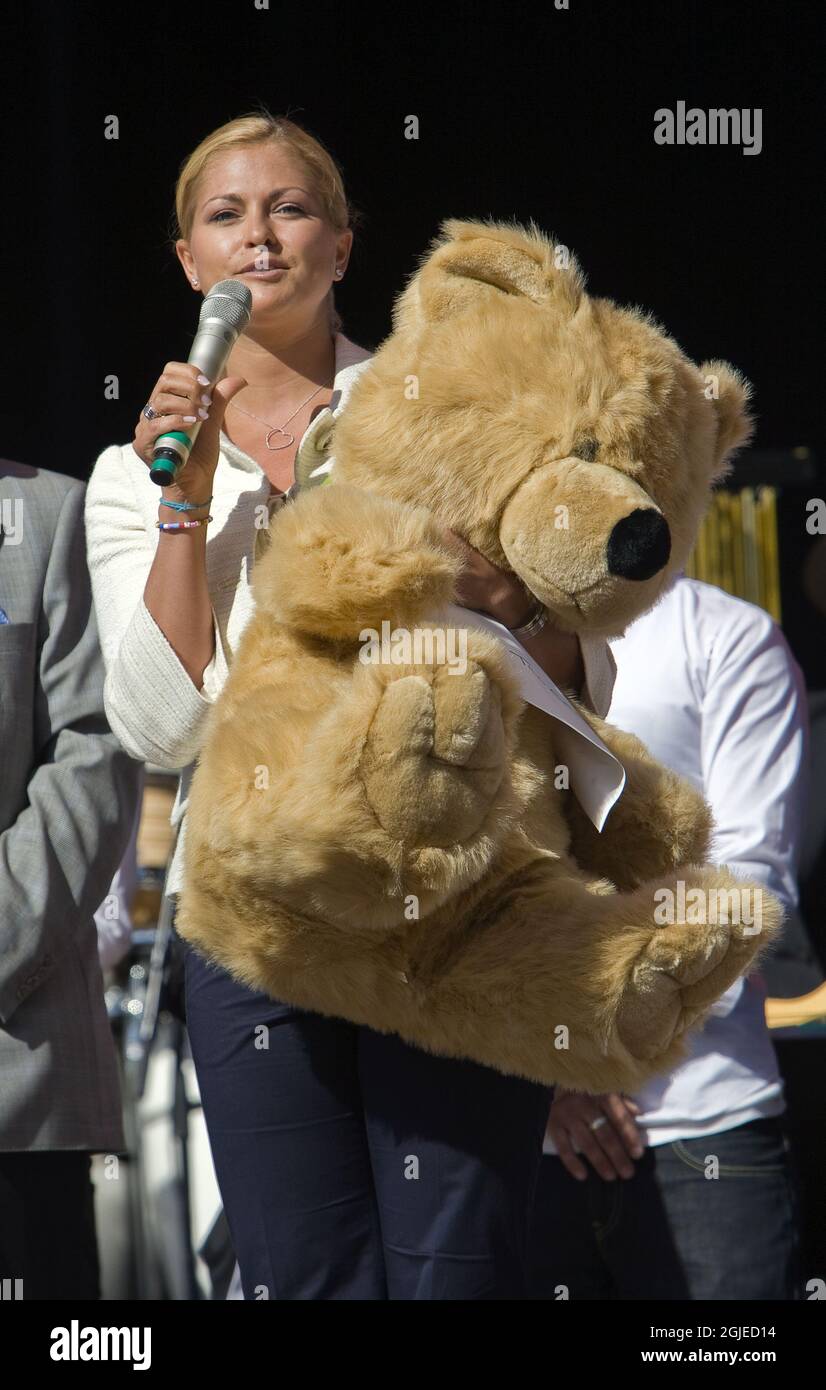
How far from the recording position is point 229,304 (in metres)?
1.64

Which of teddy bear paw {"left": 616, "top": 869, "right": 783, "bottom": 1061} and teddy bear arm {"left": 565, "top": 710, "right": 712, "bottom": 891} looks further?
teddy bear arm {"left": 565, "top": 710, "right": 712, "bottom": 891}

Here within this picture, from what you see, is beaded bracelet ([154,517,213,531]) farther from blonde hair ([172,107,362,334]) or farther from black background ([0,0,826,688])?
black background ([0,0,826,688])

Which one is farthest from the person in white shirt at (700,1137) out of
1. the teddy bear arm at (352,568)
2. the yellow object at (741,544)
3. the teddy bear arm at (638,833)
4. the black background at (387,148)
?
the yellow object at (741,544)

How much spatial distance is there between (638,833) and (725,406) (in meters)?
0.47

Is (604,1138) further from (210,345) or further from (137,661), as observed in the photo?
(210,345)

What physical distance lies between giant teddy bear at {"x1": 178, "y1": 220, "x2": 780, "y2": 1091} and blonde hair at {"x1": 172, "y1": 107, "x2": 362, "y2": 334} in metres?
0.39

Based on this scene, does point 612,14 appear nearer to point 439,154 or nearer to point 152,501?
point 439,154

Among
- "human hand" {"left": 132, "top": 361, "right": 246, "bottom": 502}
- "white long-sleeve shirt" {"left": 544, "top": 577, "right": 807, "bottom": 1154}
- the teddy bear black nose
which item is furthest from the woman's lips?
"white long-sleeve shirt" {"left": 544, "top": 577, "right": 807, "bottom": 1154}

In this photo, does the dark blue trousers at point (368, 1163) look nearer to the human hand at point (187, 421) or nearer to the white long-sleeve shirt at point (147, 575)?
the white long-sleeve shirt at point (147, 575)

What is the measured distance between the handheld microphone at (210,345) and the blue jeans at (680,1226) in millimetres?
1158

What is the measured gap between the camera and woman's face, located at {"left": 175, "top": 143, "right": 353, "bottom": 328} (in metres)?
1.79

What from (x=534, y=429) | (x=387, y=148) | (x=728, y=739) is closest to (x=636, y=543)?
(x=534, y=429)

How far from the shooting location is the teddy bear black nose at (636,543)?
1.41 meters
